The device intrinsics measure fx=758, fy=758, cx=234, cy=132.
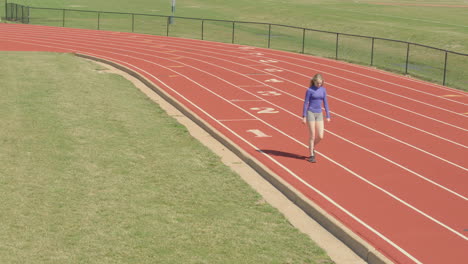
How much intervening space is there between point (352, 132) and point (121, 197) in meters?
8.75

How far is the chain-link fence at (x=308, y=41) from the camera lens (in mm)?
36050

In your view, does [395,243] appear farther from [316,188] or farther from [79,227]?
[79,227]

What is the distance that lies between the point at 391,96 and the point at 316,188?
1301 cm

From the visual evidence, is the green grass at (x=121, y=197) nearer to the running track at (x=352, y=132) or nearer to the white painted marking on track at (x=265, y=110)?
the running track at (x=352, y=132)

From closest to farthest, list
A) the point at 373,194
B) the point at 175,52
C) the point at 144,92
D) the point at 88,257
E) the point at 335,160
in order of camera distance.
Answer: the point at 88,257 < the point at 373,194 < the point at 335,160 < the point at 144,92 < the point at 175,52

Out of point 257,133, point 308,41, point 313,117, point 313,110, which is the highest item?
point 308,41

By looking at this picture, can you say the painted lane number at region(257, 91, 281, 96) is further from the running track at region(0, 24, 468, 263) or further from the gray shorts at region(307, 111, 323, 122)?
the gray shorts at region(307, 111, 323, 122)

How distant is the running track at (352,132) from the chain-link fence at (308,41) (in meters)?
3.10

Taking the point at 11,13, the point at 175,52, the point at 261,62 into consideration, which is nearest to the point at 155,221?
the point at 261,62

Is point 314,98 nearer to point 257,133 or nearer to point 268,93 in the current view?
point 257,133

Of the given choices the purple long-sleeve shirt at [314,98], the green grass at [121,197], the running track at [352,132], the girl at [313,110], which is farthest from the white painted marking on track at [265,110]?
the purple long-sleeve shirt at [314,98]

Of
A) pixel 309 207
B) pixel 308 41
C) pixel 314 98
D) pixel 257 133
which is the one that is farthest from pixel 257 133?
pixel 308 41

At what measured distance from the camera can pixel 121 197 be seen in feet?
41.5

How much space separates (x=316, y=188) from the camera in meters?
14.1
